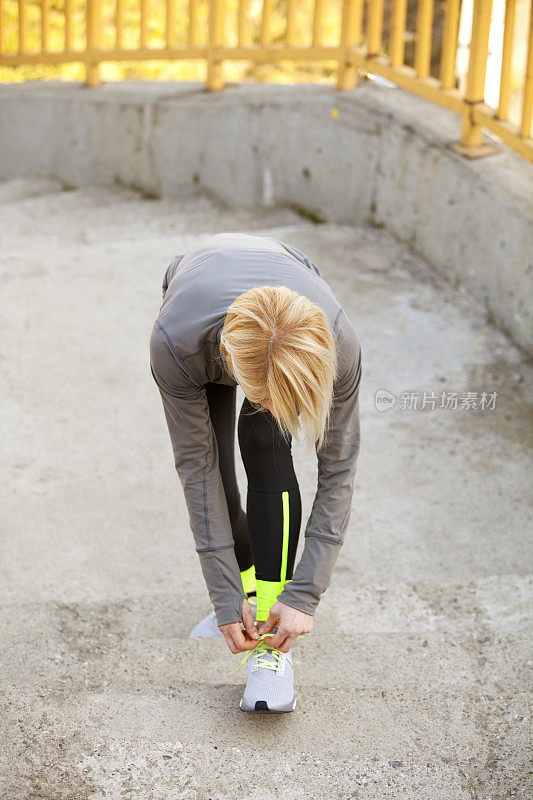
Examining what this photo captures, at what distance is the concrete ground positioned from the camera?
2.12 metres

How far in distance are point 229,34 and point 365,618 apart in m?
13.7

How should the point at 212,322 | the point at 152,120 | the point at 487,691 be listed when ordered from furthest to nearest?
the point at 152,120 → the point at 487,691 → the point at 212,322

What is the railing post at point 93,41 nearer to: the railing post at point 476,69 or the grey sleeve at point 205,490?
the railing post at point 476,69

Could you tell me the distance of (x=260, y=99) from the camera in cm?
565

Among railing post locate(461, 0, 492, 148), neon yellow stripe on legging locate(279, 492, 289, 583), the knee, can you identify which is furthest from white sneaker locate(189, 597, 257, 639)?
railing post locate(461, 0, 492, 148)

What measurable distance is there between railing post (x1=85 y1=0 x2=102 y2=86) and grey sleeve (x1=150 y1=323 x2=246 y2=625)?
498 cm

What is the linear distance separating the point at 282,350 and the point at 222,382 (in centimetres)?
43

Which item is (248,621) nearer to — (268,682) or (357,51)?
(268,682)

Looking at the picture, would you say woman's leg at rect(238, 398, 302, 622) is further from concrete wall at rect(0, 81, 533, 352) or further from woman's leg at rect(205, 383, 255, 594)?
concrete wall at rect(0, 81, 533, 352)

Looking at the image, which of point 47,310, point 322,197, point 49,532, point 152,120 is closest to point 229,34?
point 152,120

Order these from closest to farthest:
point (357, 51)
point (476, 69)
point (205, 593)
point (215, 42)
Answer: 1. point (205, 593)
2. point (476, 69)
3. point (357, 51)
4. point (215, 42)

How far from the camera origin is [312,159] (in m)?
5.44

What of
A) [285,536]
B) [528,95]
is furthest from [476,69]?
[285,536]

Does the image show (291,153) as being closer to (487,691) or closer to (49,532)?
(49,532)
